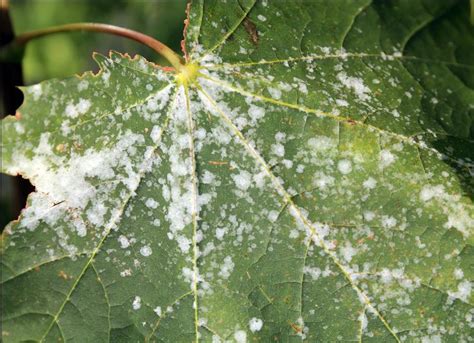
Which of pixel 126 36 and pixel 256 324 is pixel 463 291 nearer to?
pixel 256 324

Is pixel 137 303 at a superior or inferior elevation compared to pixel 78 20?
inferior

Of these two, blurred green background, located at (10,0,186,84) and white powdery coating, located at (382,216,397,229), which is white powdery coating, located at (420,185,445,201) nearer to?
white powdery coating, located at (382,216,397,229)

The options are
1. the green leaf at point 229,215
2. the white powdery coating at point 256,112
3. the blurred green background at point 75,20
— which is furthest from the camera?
the blurred green background at point 75,20

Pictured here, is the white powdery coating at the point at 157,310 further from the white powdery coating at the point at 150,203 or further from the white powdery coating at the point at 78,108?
the white powdery coating at the point at 78,108

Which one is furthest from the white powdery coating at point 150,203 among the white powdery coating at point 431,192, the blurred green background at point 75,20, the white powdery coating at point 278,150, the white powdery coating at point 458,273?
the blurred green background at point 75,20

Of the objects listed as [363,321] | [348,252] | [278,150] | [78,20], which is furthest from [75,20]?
[363,321]

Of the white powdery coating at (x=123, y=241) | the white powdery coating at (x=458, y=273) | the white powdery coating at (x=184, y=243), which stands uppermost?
the white powdery coating at (x=123, y=241)

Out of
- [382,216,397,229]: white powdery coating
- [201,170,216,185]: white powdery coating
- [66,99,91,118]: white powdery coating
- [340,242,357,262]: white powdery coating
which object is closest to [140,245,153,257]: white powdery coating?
[201,170,216,185]: white powdery coating
